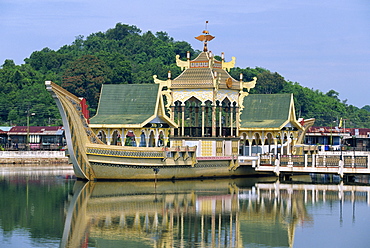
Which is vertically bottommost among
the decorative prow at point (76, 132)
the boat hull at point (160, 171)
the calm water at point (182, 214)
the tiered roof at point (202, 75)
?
the calm water at point (182, 214)

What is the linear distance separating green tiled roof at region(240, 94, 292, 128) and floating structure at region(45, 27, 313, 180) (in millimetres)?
95

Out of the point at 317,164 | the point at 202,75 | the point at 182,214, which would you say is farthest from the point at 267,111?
the point at 182,214

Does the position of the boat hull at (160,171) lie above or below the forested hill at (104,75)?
below

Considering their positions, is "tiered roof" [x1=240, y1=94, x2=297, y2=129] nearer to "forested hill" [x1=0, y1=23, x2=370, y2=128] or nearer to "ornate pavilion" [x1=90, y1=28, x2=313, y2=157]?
"ornate pavilion" [x1=90, y1=28, x2=313, y2=157]

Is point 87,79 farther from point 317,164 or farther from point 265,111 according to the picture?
point 317,164

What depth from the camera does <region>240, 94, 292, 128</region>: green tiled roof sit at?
6400 cm

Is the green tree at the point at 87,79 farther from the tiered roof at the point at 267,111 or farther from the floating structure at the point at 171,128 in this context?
the floating structure at the point at 171,128

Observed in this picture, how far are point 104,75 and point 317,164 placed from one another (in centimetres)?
4640

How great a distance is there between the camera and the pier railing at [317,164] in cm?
5297

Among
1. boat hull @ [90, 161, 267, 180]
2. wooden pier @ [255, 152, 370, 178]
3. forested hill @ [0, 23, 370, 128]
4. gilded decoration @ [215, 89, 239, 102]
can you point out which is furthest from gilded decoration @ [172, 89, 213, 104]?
forested hill @ [0, 23, 370, 128]

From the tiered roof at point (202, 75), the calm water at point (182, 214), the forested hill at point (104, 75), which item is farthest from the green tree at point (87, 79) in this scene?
the calm water at point (182, 214)

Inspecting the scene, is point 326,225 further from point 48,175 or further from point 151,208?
point 48,175

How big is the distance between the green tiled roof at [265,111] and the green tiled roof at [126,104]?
31.6ft

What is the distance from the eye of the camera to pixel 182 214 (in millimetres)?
38688
